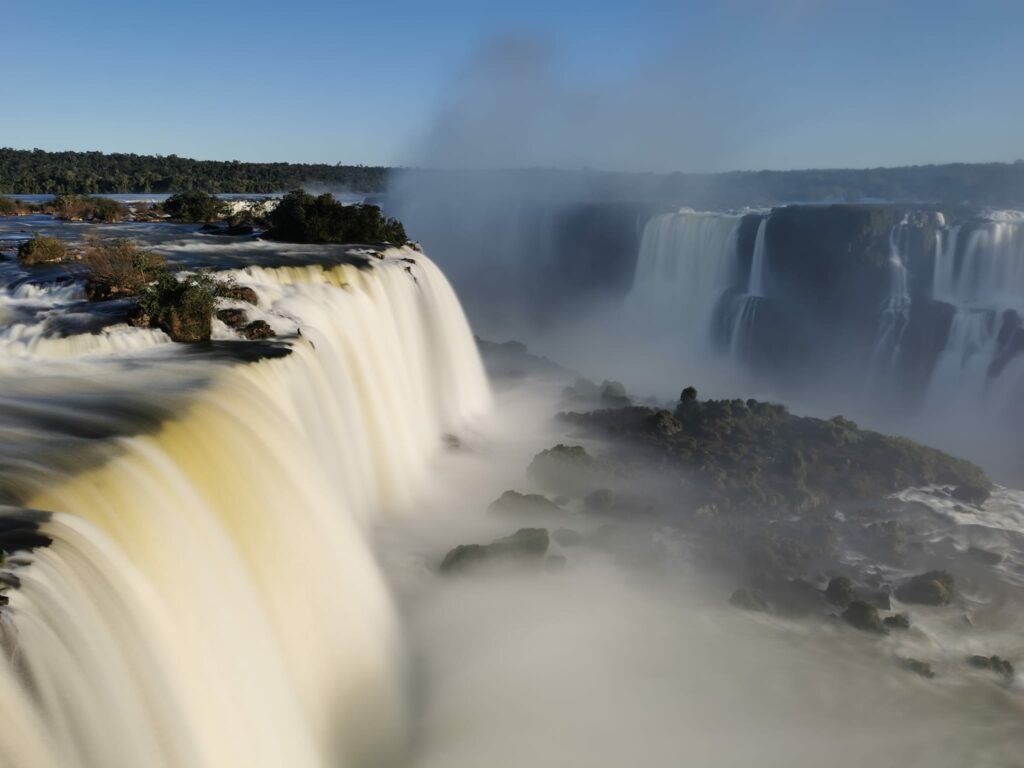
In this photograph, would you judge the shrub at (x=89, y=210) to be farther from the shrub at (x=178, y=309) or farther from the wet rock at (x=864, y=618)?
the wet rock at (x=864, y=618)

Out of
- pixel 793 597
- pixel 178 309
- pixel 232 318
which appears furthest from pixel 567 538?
pixel 178 309

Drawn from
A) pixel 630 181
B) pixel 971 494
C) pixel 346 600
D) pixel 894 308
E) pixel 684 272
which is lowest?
pixel 971 494

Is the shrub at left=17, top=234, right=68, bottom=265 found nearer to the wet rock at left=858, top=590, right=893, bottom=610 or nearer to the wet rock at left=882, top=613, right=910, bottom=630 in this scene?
the wet rock at left=858, top=590, right=893, bottom=610

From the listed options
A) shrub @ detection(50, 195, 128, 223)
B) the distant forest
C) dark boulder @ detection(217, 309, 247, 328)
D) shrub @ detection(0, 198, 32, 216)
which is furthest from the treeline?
dark boulder @ detection(217, 309, 247, 328)

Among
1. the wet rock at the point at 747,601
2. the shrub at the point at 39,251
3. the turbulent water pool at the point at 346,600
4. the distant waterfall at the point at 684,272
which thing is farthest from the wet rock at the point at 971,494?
the shrub at the point at 39,251

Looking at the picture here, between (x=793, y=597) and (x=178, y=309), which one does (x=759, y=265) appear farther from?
(x=178, y=309)

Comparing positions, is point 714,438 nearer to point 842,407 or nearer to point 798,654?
point 798,654

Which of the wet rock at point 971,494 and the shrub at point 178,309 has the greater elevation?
the shrub at point 178,309
